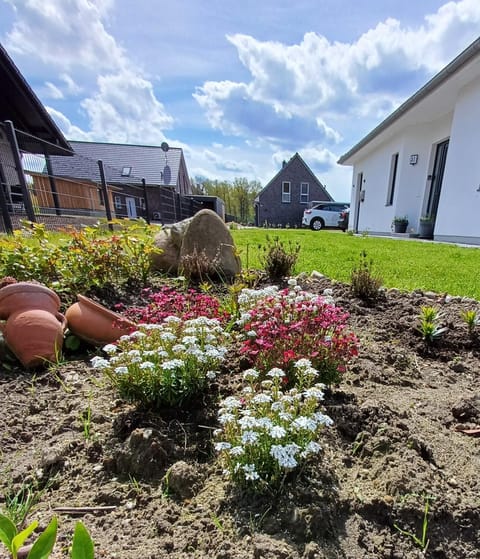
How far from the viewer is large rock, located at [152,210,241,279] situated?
3.46 meters

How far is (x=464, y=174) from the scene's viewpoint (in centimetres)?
664

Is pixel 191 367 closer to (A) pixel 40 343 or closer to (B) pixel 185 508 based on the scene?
(B) pixel 185 508

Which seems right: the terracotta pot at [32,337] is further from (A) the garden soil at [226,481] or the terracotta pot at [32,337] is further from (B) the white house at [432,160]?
(B) the white house at [432,160]

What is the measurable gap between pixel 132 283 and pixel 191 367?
190cm

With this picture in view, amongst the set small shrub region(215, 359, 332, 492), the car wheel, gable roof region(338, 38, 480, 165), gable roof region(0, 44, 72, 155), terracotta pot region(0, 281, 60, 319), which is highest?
gable roof region(0, 44, 72, 155)

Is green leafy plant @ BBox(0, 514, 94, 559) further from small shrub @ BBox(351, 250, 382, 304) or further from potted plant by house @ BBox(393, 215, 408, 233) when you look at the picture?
potted plant by house @ BBox(393, 215, 408, 233)

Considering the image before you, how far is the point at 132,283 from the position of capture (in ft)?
9.77

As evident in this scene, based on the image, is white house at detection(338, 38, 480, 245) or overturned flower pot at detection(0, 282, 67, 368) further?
white house at detection(338, 38, 480, 245)

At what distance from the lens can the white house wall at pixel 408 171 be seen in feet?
28.3

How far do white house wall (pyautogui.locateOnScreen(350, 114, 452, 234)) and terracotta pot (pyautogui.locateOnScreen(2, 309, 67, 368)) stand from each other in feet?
31.9

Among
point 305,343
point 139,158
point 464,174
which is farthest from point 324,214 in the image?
point 305,343

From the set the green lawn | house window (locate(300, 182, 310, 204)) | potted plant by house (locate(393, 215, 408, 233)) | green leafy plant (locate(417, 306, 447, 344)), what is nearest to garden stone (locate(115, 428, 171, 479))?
green leafy plant (locate(417, 306, 447, 344))

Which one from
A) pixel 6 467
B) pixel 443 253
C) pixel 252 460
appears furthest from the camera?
pixel 443 253

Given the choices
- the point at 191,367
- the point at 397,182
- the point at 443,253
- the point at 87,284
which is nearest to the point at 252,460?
the point at 191,367
